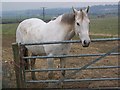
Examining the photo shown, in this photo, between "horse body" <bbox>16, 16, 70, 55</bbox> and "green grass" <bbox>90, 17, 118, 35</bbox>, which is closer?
"horse body" <bbox>16, 16, 70, 55</bbox>

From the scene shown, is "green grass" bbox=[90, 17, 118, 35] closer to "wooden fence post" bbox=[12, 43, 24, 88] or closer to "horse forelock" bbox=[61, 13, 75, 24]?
"horse forelock" bbox=[61, 13, 75, 24]

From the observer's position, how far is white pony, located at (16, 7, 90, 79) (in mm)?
5277

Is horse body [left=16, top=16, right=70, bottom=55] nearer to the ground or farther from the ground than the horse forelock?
nearer to the ground

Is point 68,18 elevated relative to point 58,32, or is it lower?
elevated

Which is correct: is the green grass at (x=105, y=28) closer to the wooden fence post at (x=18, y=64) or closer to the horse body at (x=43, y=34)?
the horse body at (x=43, y=34)

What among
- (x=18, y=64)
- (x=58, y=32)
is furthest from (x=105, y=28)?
(x=18, y=64)

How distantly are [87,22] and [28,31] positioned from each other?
2.14 metres

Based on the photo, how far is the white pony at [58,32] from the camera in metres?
5.28

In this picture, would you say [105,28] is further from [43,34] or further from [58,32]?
[58,32]

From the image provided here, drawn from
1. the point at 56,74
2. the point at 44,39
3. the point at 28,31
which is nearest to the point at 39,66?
the point at 56,74

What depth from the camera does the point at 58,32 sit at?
6035 mm

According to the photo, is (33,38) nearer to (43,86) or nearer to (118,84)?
(43,86)

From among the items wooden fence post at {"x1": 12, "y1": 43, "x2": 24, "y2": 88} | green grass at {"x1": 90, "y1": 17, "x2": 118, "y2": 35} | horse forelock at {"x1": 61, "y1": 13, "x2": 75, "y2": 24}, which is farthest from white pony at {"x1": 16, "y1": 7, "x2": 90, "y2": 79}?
green grass at {"x1": 90, "y1": 17, "x2": 118, "y2": 35}

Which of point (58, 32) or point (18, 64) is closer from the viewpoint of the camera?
point (18, 64)
